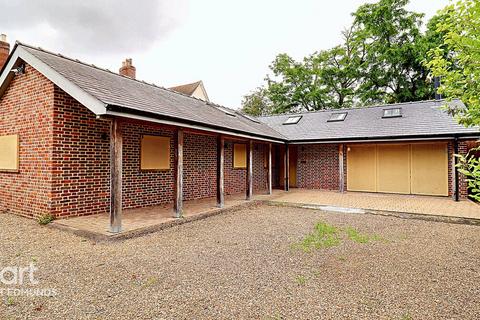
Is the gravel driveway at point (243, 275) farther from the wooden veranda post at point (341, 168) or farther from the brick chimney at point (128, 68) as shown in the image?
the brick chimney at point (128, 68)

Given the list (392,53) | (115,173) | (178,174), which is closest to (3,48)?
(115,173)

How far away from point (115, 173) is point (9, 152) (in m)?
4.39

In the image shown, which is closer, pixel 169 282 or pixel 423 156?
pixel 169 282

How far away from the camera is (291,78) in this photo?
1048 inches

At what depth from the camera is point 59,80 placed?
536 cm

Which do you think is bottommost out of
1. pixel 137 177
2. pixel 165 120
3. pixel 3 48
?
pixel 137 177

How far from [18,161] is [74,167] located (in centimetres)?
193

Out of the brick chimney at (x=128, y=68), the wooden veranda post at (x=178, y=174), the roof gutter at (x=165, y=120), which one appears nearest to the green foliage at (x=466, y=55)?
the roof gutter at (x=165, y=120)

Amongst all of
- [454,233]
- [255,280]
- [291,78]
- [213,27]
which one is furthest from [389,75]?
[255,280]

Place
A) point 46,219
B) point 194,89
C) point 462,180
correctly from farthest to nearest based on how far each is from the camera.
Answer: point 194,89 → point 462,180 → point 46,219

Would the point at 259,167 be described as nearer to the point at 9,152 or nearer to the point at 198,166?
the point at 198,166

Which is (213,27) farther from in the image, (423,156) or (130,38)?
(423,156)

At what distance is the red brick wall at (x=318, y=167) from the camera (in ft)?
43.2

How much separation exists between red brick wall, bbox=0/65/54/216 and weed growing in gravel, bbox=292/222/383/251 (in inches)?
221
